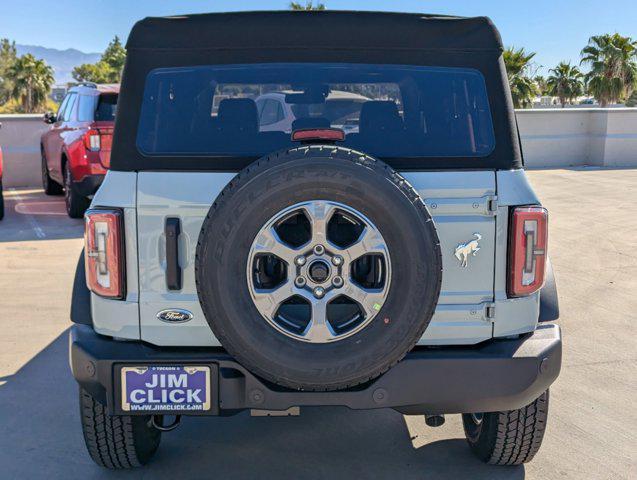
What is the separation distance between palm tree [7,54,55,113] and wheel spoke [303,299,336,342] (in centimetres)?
6975

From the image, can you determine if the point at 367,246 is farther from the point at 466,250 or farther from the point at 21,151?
the point at 21,151

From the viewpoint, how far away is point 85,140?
31.2 ft

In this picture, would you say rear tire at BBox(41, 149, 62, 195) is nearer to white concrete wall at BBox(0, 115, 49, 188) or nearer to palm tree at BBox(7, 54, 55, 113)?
white concrete wall at BBox(0, 115, 49, 188)

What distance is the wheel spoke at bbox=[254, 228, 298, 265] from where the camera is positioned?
103 inches

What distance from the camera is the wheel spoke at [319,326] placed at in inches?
104

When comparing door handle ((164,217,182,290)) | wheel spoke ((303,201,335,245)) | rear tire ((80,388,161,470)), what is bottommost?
rear tire ((80,388,161,470))

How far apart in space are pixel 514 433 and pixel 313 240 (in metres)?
1.40

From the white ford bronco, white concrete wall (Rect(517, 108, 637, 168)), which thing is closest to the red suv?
the white ford bronco

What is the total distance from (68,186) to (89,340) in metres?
7.77

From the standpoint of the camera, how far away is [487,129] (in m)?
3.09

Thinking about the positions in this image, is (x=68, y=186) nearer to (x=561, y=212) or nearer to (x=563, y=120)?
(x=561, y=212)

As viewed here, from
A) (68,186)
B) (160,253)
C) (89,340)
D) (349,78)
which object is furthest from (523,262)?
(68,186)

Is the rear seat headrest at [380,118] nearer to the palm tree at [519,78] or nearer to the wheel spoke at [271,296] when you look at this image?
the wheel spoke at [271,296]

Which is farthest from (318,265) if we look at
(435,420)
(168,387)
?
(435,420)
